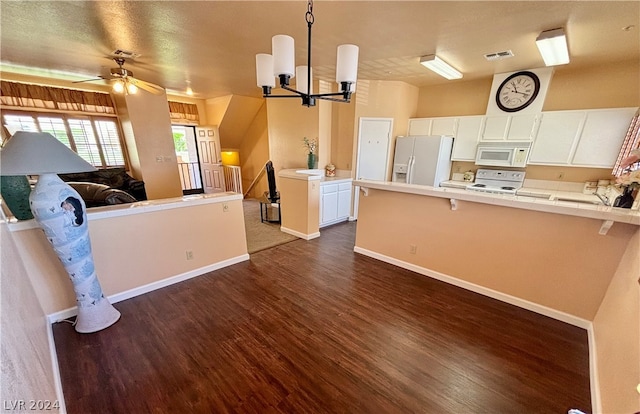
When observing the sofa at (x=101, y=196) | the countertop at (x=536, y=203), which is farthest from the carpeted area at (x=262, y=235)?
the sofa at (x=101, y=196)

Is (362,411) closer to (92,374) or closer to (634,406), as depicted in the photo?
(634,406)

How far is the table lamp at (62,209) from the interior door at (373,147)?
381 centimetres

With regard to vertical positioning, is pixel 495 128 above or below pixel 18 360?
above

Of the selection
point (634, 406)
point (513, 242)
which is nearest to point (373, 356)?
point (634, 406)

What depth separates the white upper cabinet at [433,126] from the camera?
427cm

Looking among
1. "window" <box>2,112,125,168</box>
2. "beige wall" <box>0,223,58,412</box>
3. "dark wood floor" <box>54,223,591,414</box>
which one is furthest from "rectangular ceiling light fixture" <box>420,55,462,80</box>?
"window" <box>2,112,125,168</box>

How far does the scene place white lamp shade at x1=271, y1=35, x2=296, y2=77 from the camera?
4.97 feet

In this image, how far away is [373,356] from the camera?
1.74 metres

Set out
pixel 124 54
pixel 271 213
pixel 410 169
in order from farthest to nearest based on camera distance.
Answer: pixel 271 213, pixel 410 169, pixel 124 54

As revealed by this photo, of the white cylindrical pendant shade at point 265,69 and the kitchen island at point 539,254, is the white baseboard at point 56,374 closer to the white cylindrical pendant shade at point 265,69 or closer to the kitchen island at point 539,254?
the white cylindrical pendant shade at point 265,69

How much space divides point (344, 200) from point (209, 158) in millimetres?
4458

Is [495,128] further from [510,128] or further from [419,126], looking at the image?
[419,126]

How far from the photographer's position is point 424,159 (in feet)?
14.0

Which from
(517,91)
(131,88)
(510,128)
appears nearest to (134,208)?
(131,88)
